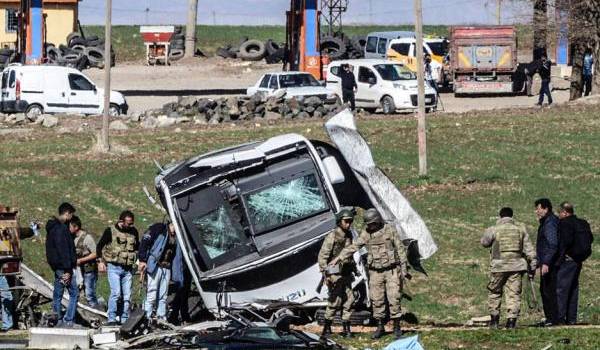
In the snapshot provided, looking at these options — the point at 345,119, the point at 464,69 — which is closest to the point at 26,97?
the point at 464,69

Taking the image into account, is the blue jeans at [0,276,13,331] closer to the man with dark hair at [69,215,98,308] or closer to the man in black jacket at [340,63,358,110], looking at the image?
the man with dark hair at [69,215,98,308]

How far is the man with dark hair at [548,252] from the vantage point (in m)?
18.5

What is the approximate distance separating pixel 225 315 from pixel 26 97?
27.0 m

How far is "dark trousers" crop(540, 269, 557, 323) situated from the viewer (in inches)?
736

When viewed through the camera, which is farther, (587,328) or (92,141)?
(92,141)

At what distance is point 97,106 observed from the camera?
147ft

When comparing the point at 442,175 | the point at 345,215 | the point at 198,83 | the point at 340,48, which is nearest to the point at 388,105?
the point at 442,175

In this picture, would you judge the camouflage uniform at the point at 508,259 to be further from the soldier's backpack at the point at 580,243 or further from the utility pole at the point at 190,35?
the utility pole at the point at 190,35

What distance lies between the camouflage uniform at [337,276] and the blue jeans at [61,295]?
316cm

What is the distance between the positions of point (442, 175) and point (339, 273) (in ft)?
45.3

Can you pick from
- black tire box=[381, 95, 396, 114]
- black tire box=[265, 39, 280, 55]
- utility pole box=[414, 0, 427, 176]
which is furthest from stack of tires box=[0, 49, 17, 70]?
utility pole box=[414, 0, 427, 176]

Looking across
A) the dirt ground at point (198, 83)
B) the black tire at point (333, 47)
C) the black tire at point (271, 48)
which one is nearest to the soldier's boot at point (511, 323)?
the dirt ground at point (198, 83)

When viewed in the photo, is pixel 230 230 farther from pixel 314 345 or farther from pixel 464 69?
pixel 464 69

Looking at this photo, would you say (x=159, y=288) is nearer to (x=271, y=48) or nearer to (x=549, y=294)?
(x=549, y=294)
